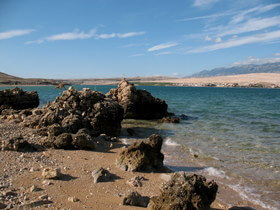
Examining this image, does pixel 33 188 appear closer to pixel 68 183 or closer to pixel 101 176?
pixel 68 183

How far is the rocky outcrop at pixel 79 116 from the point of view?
1428cm

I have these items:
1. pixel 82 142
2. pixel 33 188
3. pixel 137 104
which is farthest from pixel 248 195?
pixel 137 104

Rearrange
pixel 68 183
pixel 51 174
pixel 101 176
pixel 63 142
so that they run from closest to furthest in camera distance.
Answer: pixel 68 183 < pixel 51 174 < pixel 101 176 < pixel 63 142

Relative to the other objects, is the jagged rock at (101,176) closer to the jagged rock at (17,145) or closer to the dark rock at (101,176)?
the dark rock at (101,176)

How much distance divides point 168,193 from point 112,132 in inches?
419

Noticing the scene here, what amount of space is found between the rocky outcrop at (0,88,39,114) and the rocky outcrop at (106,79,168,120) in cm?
840

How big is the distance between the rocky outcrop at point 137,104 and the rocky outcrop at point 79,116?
23.5 ft

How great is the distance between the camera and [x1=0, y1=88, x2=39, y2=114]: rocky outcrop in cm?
2525

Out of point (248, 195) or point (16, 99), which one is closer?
point (248, 195)

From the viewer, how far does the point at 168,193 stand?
6160 millimetres

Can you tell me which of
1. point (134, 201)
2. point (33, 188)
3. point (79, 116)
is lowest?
point (134, 201)

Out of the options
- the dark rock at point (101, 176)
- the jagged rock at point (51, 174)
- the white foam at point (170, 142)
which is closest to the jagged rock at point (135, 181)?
the dark rock at point (101, 176)

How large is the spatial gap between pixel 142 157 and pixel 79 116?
265 inches

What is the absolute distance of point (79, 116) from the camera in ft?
49.9
